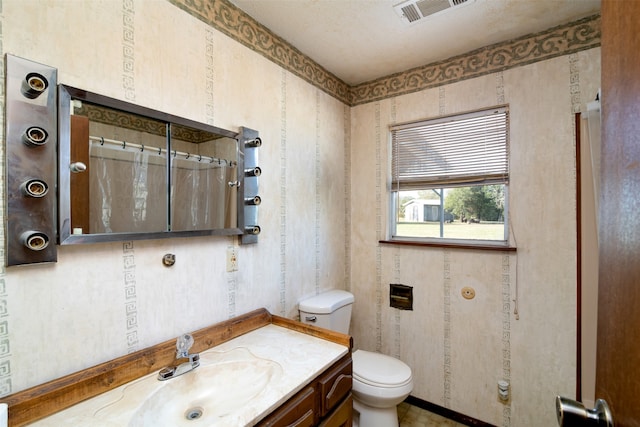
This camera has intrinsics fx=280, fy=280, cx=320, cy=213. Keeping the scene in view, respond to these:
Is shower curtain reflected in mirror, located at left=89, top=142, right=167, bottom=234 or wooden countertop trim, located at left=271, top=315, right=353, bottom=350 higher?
shower curtain reflected in mirror, located at left=89, top=142, right=167, bottom=234

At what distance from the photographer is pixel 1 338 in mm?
815

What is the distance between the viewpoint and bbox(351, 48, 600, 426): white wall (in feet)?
5.26

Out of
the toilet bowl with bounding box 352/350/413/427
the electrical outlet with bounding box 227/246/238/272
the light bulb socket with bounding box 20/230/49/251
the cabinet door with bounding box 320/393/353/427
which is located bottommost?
the toilet bowl with bounding box 352/350/413/427

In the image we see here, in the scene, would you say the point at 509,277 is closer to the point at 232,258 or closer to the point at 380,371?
the point at 380,371

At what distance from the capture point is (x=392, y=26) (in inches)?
63.5

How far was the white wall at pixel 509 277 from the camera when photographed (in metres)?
1.60

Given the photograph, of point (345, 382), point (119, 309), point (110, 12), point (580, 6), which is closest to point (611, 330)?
point (345, 382)

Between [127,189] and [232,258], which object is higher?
[127,189]

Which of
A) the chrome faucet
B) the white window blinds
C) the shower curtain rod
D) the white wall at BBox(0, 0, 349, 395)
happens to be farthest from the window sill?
the chrome faucet

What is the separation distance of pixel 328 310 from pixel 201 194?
1.06m

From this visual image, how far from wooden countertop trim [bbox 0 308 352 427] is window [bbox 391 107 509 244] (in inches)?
46.8

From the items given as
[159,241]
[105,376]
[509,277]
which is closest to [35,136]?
[159,241]

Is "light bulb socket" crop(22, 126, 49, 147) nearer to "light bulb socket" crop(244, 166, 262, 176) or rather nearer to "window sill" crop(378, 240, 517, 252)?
"light bulb socket" crop(244, 166, 262, 176)

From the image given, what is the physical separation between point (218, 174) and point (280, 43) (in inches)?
37.6
